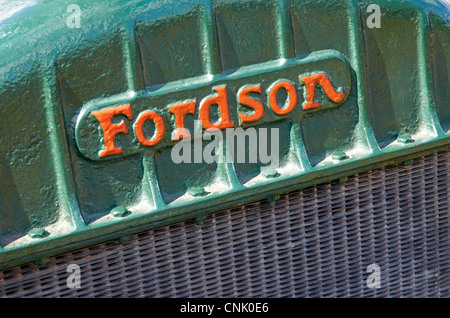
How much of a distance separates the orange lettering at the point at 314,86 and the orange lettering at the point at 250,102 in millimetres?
184

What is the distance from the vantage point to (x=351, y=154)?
2.43 m

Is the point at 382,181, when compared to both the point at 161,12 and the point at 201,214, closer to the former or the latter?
the point at 201,214

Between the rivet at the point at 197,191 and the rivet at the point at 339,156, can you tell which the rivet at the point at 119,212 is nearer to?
the rivet at the point at 197,191

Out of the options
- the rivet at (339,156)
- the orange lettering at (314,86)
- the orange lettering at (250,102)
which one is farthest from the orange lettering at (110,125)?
the rivet at (339,156)

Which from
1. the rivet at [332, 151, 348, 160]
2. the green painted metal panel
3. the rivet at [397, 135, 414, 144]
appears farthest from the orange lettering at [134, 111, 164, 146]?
the rivet at [397, 135, 414, 144]

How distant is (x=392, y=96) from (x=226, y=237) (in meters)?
0.90

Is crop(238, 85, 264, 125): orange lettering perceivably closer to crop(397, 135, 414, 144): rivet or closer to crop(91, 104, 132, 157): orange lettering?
crop(91, 104, 132, 157): orange lettering

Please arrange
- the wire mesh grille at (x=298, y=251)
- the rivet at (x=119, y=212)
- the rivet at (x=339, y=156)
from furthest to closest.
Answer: the rivet at (x=339, y=156) < the wire mesh grille at (x=298, y=251) < the rivet at (x=119, y=212)

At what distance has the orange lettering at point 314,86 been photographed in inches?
90.0

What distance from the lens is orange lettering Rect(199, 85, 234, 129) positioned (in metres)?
2.17

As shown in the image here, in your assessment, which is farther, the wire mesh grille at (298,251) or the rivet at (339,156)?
the rivet at (339,156)

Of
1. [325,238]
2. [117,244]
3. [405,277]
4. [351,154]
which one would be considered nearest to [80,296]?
[117,244]

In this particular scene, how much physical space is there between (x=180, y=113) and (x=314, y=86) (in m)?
0.54

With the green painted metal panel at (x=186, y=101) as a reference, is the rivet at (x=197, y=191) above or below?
below
